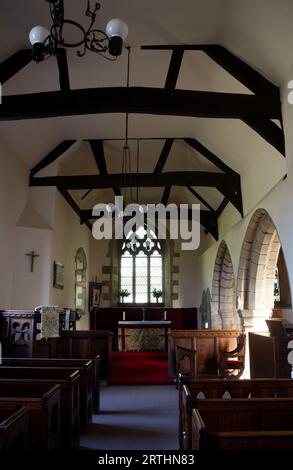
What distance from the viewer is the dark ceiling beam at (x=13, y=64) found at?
4.97 m

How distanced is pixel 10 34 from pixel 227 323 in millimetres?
6995

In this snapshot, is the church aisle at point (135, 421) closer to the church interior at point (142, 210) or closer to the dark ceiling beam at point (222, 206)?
the church interior at point (142, 210)

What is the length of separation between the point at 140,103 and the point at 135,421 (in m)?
3.47

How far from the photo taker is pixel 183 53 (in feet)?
16.4

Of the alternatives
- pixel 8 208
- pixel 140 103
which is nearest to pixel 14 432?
pixel 140 103

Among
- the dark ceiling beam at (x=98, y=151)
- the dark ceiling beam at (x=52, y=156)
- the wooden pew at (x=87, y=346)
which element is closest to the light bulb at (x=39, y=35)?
the dark ceiling beam at (x=52, y=156)

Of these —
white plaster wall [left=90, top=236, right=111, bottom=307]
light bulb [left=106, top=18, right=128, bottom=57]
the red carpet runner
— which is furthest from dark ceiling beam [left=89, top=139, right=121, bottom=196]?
light bulb [left=106, top=18, right=128, bottom=57]

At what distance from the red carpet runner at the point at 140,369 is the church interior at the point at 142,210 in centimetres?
5

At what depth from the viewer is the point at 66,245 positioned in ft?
29.0

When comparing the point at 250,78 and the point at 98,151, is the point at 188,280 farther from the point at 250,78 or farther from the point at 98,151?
the point at 250,78

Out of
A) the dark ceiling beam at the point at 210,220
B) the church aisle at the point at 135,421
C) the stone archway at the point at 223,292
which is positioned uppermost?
the dark ceiling beam at the point at 210,220

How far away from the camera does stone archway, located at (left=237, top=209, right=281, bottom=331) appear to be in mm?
6609

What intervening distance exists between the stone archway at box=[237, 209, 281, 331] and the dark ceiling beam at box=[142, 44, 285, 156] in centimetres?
183
